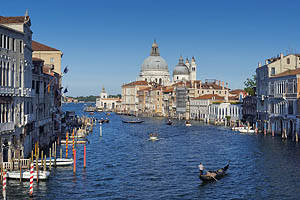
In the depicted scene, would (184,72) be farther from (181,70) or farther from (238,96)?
(238,96)

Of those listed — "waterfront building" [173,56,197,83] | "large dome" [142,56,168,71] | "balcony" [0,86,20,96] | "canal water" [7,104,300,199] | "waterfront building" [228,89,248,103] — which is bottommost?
"canal water" [7,104,300,199]

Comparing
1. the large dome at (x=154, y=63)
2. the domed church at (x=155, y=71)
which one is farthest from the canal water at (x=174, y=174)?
the large dome at (x=154, y=63)

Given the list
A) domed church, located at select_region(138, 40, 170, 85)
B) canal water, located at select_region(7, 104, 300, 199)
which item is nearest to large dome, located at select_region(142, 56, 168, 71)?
domed church, located at select_region(138, 40, 170, 85)

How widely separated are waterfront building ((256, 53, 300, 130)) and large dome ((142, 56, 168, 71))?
4614 inches

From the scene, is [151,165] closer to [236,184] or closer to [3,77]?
[236,184]

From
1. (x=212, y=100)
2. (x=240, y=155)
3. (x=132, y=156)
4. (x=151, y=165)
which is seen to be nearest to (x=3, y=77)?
(x=151, y=165)

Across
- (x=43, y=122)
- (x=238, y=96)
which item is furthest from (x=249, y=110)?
(x=43, y=122)

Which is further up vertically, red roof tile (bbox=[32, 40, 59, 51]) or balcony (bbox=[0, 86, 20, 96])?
red roof tile (bbox=[32, 40, 59, 51])

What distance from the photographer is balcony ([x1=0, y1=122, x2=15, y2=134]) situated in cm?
2503

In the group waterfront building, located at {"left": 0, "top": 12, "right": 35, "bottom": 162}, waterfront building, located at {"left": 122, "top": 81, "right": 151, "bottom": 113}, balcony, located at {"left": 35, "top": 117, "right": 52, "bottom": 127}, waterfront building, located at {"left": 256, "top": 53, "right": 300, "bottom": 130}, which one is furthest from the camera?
waterfront building, located at {"left": 122, "top": 81, "right": 151, "bottom": 113}

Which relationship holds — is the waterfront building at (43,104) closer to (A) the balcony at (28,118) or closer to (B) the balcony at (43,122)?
(B) the balcony at (43,122)

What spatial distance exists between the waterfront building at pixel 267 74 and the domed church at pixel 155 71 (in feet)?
380

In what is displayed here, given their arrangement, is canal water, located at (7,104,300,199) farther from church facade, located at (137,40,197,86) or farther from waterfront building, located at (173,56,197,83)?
church facade, located at (137,40,197,86)

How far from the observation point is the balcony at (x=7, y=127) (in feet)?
82.1
